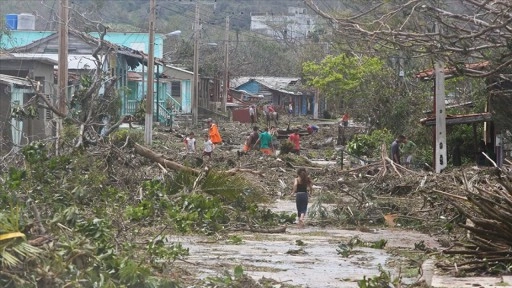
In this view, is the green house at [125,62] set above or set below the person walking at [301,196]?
above

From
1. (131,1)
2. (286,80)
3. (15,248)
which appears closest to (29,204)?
(15,248)

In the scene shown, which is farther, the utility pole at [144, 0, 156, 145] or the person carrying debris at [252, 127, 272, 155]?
the utility pole at [144, 0, 156, 145]

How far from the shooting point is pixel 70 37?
148 feet

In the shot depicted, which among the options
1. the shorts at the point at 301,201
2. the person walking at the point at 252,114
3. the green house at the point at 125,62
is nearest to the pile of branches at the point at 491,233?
the shorts at the point at 301,201

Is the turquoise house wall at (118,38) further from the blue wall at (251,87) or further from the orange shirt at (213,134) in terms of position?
the blue wall at (251,87)

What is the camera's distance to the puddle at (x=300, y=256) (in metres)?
13.4

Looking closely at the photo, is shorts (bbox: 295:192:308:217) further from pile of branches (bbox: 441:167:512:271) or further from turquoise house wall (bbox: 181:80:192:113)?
turquoise house wall (bbox: 181:80:192:113)

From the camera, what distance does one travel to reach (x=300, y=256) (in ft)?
51.3

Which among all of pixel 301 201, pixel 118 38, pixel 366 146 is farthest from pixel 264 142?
pixel 118 38

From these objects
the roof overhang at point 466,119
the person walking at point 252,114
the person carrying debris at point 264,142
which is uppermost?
the person walking at point 252,114

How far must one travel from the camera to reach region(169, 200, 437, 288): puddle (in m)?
13.4

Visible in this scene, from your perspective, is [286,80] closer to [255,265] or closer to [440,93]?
[440,93]

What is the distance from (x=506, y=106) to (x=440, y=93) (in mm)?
2665

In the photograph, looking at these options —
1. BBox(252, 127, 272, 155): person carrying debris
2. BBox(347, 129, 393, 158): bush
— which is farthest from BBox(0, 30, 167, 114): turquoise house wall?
BBox(347, 129, 393, 158): bush
